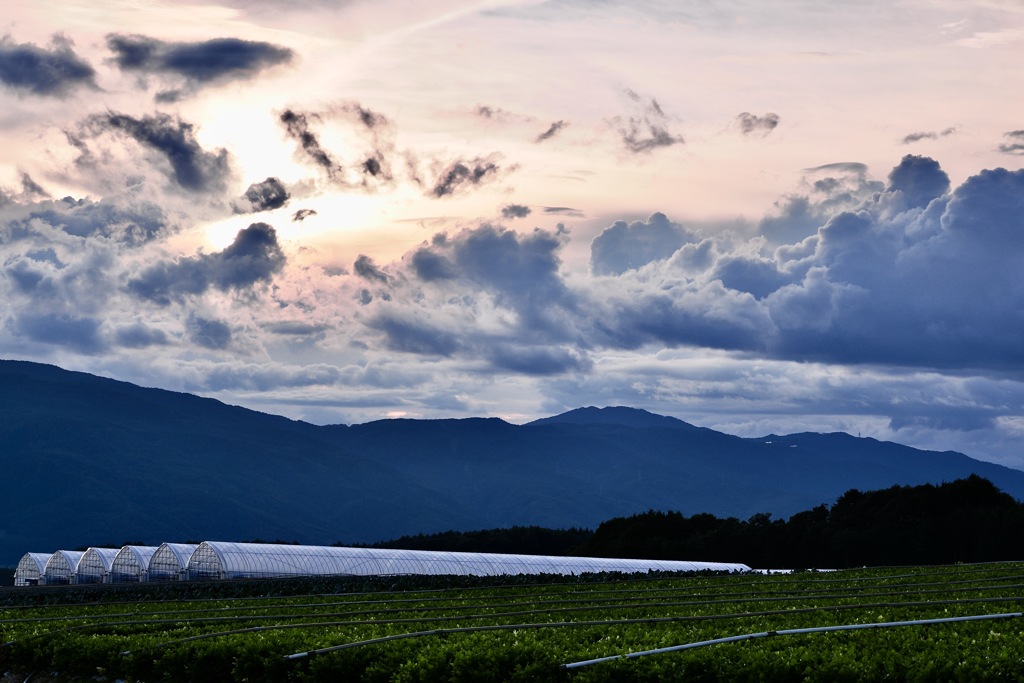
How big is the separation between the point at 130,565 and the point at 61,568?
16.3 metres

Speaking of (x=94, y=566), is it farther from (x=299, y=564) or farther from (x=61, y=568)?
(x=299, y=564)

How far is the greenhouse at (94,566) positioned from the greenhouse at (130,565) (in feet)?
8.07

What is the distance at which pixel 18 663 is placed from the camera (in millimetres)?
40562

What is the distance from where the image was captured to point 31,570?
127 m

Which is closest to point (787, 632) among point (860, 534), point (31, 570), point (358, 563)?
point (358, 563)

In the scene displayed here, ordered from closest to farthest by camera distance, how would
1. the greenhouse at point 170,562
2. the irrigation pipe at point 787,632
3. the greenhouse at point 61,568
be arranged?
the irrigation pipe at point 787,632
the greenhouse at point 170,562
the greenhouse at point 61,568

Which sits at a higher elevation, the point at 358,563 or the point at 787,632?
the point at 787,632

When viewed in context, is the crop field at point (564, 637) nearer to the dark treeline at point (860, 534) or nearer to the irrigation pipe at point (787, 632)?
the irrigation pipe at point (787, 632)

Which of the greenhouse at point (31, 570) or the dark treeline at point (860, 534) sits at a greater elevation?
the dark treeline at point (860, 534)

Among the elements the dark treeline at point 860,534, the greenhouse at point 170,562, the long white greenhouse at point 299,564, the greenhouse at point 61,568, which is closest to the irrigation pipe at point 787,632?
the long white greenhouse at point 299,564

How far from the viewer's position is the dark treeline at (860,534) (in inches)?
4486

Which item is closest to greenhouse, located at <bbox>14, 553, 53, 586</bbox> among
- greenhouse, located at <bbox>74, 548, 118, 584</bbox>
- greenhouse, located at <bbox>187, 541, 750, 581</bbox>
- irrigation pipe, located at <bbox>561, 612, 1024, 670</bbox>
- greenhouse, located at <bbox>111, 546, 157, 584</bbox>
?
greenhouse, located at <bbox>74, 548, 118, 584</bbox>

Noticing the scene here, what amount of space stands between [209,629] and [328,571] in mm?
61411

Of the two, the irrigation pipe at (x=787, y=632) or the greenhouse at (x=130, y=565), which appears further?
the greenhouse at (x=130, y=565)
